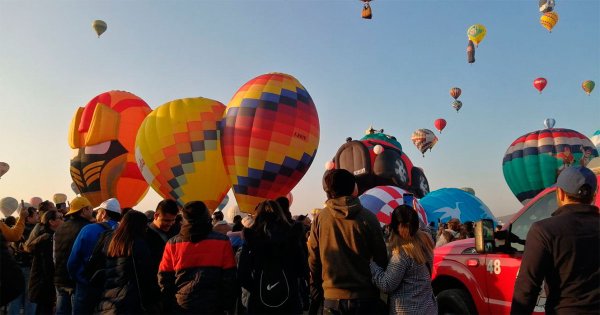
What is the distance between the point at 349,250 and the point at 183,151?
14.2 meters

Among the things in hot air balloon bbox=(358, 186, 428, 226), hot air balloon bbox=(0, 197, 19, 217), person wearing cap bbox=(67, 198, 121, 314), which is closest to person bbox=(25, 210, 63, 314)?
person wearing cap bbox=(67, 198, 121, 314)

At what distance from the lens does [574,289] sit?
2.48m

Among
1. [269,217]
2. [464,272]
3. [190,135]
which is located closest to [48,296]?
[269,217]

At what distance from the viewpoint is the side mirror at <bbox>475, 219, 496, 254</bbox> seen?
3.51 m

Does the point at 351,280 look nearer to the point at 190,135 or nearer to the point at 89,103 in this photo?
the point at 190,135

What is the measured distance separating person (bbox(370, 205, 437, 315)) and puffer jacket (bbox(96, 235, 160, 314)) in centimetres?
179

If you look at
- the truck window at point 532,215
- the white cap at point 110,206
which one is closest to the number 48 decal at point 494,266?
the truck window at point 532,215

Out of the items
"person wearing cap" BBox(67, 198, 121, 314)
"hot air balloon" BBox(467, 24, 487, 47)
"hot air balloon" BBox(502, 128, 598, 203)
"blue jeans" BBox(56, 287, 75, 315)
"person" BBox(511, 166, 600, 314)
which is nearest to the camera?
"person" BBox(511, 166, 600, 314)

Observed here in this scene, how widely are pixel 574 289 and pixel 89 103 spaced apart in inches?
Result: 848

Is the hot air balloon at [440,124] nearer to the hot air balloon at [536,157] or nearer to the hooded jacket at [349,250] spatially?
the hot air balloon at [536,157]

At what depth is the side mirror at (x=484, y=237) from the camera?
351 cm

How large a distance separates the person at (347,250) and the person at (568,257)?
1112 millimetres

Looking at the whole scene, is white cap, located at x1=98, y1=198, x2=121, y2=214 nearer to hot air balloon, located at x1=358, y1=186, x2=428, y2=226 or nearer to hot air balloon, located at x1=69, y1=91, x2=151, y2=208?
hot air balloon, located at x1=358, y1=186, x2=428, y2=226

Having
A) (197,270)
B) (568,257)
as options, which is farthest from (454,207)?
(568,257)
